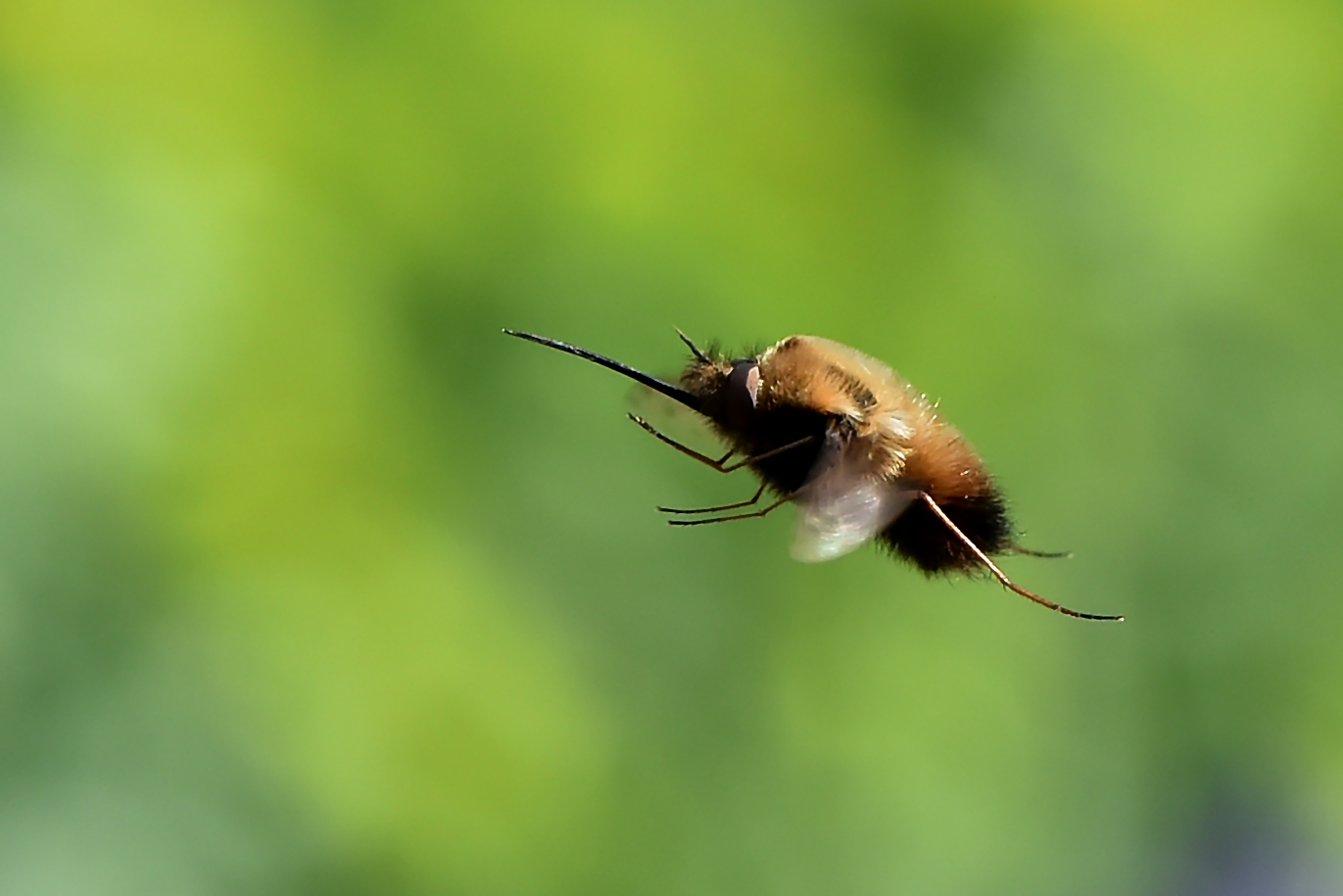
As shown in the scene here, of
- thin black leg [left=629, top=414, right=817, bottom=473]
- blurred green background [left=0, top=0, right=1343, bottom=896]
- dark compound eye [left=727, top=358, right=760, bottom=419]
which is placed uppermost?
dark compound eye [left=727, top=358, right=760, bottom=419]

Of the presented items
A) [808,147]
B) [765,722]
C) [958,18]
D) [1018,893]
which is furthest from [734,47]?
[1018,893]

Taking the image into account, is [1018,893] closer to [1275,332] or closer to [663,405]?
[1275,332]

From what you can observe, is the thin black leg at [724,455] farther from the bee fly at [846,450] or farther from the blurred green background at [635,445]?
the blurred green background at [635,445]

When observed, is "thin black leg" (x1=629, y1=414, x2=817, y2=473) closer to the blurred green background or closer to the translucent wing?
the translucent wing

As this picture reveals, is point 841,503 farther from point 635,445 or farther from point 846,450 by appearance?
point 635,445

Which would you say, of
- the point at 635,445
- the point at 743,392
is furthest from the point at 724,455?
the point at 635,445

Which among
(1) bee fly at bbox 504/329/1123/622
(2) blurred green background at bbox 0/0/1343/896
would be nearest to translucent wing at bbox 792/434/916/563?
(1) bee fly at bbox 504/329/1123/622

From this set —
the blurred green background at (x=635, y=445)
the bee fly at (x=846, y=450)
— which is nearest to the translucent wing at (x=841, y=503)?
the bee fly at (x=846, y=450)
